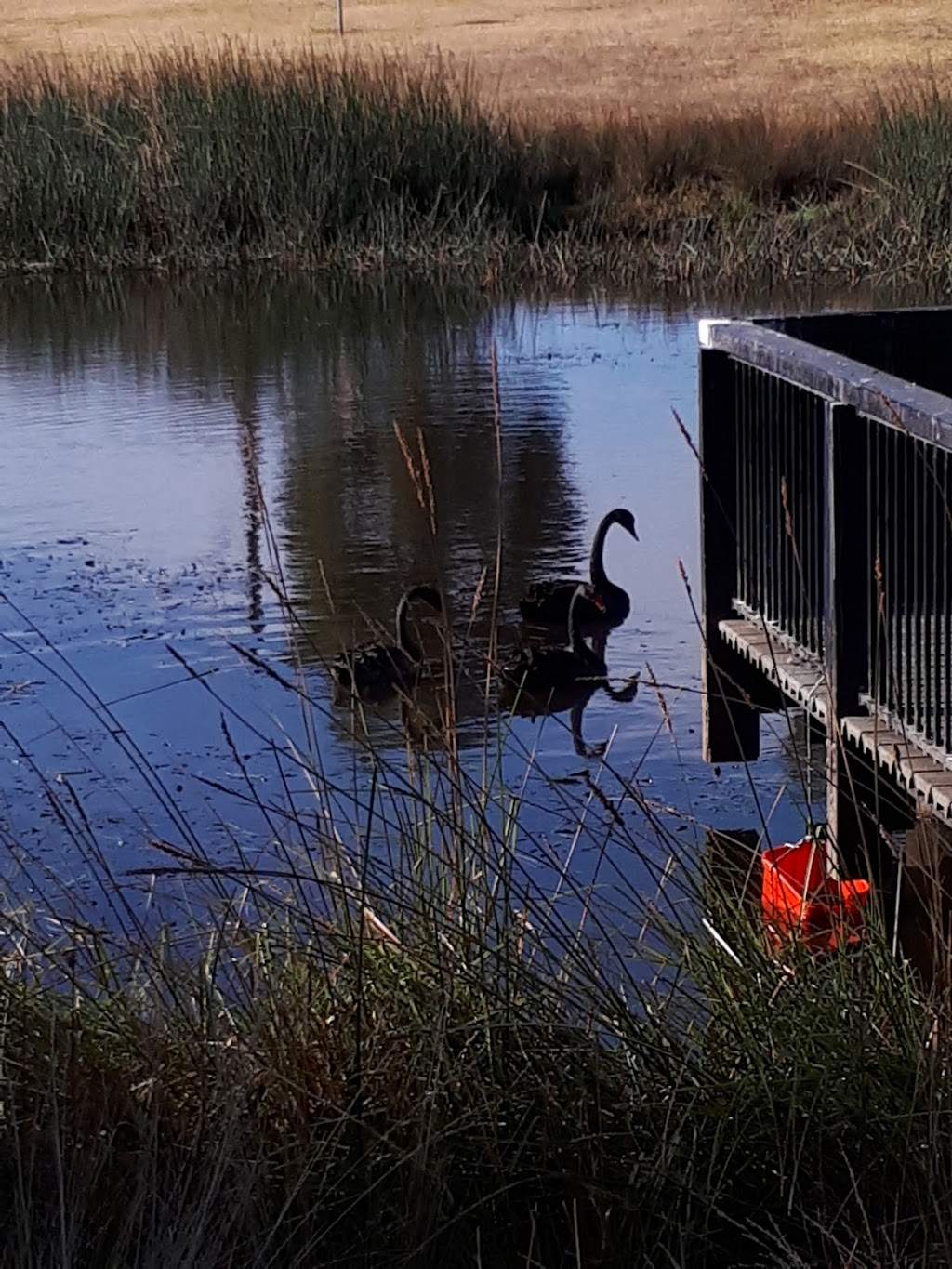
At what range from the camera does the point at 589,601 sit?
7551 millimetres

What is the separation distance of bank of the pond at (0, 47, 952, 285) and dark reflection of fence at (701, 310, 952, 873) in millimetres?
11591

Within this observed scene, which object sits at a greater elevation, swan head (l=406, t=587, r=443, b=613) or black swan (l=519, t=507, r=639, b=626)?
swan head (l=406, t=587, r=443, b=613)

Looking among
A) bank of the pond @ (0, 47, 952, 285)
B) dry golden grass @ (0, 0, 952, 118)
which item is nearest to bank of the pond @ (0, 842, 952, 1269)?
bank of the pond @ (0, 47, 952, 285)

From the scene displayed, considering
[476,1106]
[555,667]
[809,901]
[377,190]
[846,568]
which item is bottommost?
[555,667]

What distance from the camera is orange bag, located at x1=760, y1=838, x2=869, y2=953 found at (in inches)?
137

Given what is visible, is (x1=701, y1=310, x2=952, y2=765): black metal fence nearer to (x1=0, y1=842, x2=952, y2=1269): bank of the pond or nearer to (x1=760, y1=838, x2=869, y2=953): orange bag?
(x1=760, y1=838, x2=869, y2=953): orange bag

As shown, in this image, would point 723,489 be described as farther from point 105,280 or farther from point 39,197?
point 39,197

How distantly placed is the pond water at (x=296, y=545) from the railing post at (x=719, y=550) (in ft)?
0.47

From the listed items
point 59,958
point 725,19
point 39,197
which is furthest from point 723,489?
point 725,19

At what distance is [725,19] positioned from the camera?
61781 mm

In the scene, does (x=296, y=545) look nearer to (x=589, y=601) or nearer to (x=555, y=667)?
(x=589, y=601)

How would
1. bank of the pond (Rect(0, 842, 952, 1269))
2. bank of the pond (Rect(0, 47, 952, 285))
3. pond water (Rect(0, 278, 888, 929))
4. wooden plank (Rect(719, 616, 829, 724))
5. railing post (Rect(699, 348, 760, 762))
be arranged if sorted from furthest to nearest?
bank of the pond (Rect(0, 47, 952, 285)) → railing post (Rect(699, 348, 760, 762)) → pond water (Rect(0, 278, 888, 929)) → wooden plank (Rect(719, 616, 829, 724)) → bank of the pond (Rect(0, 842, 952, 1269))

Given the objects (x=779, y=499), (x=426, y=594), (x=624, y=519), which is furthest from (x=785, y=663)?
(x=624, y=519)

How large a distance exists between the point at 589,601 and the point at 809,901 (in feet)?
12.5
